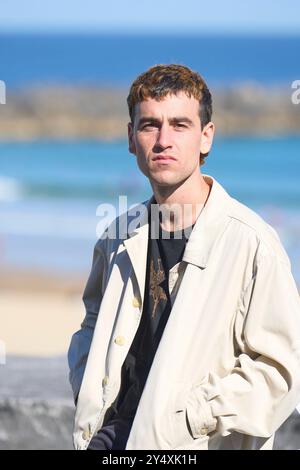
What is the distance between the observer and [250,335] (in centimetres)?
308

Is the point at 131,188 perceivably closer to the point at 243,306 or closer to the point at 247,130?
the point at 247,130

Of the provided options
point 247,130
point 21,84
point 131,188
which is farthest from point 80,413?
point 21,84

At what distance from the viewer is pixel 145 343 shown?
331cm

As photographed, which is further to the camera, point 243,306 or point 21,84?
point 21,84

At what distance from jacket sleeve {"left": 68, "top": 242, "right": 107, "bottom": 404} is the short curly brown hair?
0.58 m

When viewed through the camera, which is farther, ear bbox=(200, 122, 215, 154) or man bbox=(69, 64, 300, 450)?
ear bbox=(200, 122, 215, 154)

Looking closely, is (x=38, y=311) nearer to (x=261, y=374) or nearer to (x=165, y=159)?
(x=165, y=159)

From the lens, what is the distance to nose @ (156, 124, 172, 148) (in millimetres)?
3244

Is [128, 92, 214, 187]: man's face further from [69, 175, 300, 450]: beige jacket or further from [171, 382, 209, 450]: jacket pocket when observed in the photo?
[171, 382, 209, 450]: jacket pocket

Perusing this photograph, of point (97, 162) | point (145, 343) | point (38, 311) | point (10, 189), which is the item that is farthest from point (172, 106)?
Answer: point (97, 162)

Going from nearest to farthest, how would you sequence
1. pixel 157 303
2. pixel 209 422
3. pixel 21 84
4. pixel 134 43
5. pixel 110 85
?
pixel 209 422 < pixel 157 303 < pixel 110 85 < pixel 21 84 < pixel 134 43

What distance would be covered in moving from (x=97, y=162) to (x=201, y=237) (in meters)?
24.9

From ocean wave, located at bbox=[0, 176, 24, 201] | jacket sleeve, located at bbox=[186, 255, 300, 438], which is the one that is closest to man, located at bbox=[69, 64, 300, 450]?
jacket sleeve, located at bbox=[186, 255, 300, 438]
